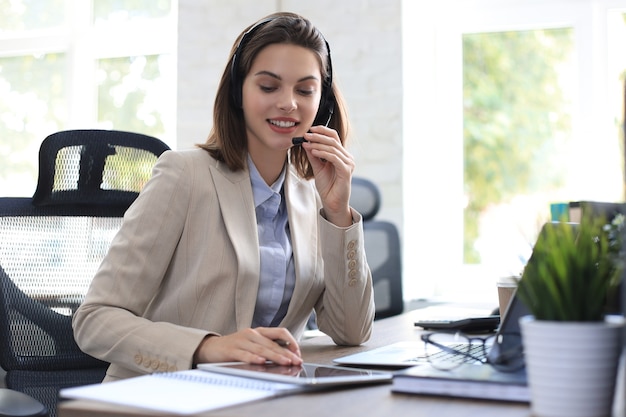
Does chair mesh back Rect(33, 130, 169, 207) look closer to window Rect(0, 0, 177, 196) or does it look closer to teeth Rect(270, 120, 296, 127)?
teeth Rect(270, 120, 296, 127)

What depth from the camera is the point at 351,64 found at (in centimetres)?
336

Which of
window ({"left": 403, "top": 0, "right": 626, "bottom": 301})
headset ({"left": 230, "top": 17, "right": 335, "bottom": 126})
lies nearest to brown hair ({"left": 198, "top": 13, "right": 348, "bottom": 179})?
headset ({"left": 230, "top": 17, "right": 335, "bottom": 126})

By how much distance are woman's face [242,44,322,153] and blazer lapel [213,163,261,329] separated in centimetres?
10

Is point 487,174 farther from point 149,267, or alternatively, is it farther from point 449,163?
point 149,267

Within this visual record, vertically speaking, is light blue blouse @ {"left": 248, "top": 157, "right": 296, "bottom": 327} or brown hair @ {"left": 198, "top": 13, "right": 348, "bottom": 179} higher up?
brown hair @ {"left": 198, "top": 13, "right": 348, "bottom": 179}

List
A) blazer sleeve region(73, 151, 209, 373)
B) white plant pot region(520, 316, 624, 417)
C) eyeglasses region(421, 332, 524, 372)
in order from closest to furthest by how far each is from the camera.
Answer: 1. white plant pot region(520, 316, 624, 417)
2. eyeglasses region(421, 332, 524, 372)
3. blazer sleeve region(73, 151, 209, 373)

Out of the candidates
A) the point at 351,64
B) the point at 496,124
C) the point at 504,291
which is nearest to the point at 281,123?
the point at 504,291

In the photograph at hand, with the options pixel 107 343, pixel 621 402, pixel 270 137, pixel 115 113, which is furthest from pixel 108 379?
pixel 115 113

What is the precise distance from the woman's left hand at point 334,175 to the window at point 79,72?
2328 mm

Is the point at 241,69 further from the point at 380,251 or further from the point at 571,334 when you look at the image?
the point at 380,251

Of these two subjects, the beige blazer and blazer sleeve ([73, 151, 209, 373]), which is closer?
blazer sleeve ([73, 151, 209, 373])

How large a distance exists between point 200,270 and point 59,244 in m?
0.50

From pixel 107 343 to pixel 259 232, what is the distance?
415 millimetres

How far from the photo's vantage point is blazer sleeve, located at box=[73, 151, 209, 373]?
1.21m
